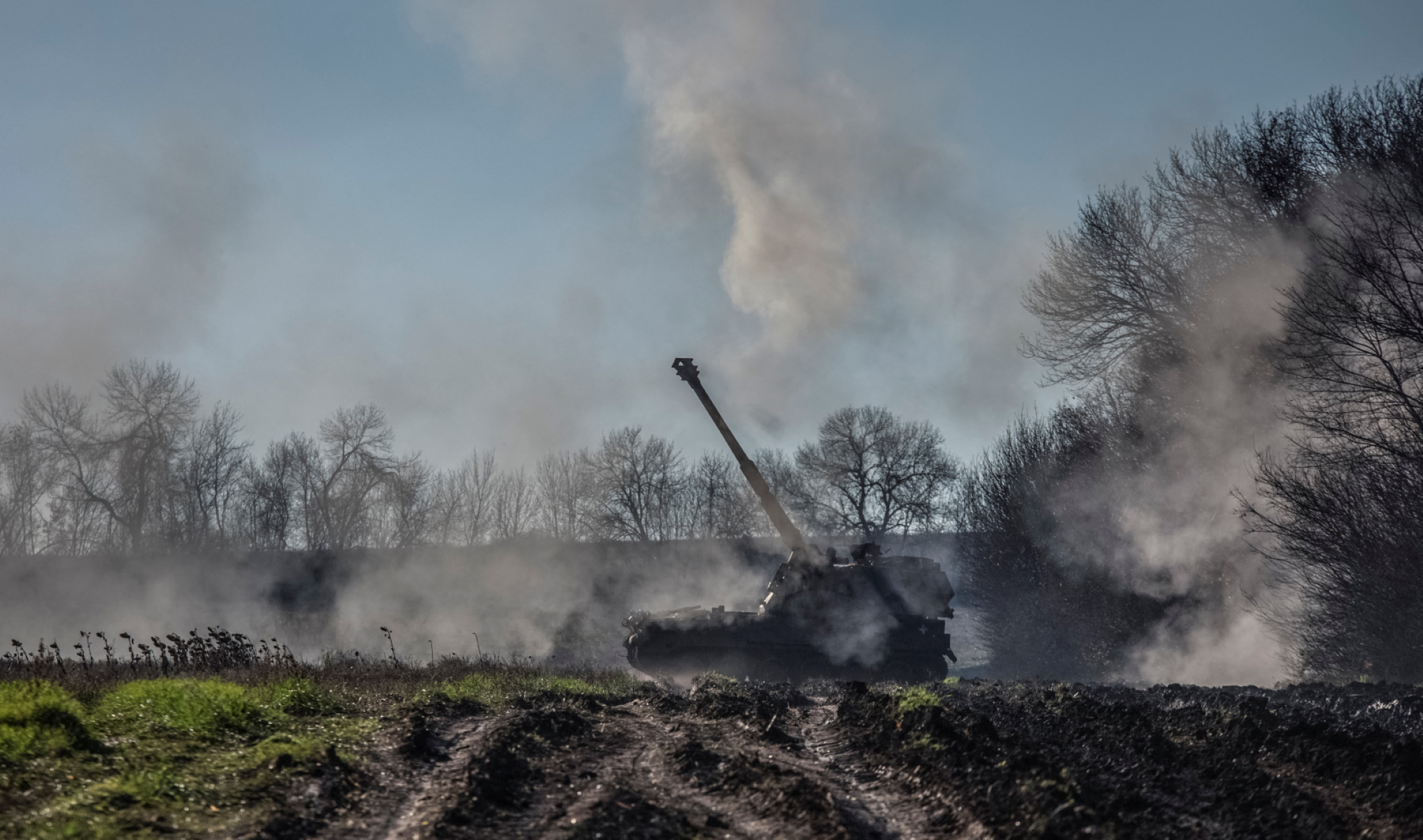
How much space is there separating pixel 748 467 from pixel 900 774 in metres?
A: 14.8

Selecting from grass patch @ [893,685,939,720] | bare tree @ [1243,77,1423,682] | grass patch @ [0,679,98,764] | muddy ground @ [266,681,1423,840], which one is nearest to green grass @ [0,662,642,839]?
grass patch @ [0,679,98,764]

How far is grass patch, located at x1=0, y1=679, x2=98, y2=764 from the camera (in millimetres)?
7605

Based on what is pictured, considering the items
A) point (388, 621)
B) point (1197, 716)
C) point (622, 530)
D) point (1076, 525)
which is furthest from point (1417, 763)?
point (622, 530)

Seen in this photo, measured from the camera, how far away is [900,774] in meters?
8.64

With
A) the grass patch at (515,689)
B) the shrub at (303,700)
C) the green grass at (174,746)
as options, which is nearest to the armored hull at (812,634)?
the grass patch at (515,689)

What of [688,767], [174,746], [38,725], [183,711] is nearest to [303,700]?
[183,711]

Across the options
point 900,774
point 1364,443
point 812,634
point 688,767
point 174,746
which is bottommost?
point 900,774

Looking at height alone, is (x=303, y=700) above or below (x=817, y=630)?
below

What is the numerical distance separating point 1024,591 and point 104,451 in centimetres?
3103

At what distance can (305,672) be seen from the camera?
14.5 meters

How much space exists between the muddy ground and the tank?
8.80 meters

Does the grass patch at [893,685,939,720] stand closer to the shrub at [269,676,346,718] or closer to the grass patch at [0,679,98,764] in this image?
the shrub at [269,676,346,718]

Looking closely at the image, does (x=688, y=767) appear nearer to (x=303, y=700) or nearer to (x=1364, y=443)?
(x=303, y=700)

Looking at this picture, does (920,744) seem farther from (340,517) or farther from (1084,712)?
(340,517)
